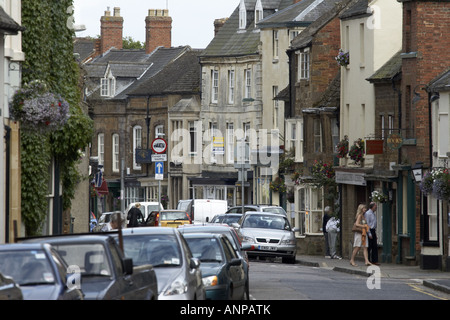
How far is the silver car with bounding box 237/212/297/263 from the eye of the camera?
38156mm

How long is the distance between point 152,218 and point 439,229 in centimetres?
1504

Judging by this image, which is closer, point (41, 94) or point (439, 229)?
point (41, 94)

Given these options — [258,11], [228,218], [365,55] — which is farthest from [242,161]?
[258,11]

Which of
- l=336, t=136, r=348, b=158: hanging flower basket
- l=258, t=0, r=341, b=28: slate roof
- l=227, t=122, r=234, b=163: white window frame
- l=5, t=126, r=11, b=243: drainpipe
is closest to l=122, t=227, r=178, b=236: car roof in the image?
l=5, t=126, r=11, b=243: drainpipe

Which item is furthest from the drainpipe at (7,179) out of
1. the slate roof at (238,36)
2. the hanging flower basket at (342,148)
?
Result: the slate roof at (238,36)

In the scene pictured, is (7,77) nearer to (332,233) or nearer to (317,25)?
(332,233)

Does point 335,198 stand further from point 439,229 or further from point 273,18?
point 273,18

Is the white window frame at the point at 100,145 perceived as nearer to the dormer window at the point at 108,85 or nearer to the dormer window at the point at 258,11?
the dormer window at the point at 108,85

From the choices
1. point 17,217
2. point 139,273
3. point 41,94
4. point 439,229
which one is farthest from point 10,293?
point 439,229

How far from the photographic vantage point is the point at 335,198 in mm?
46656

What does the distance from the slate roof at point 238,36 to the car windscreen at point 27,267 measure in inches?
2117

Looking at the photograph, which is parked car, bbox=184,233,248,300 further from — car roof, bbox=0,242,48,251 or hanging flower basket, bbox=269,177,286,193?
hanging flower basket, bbox=269,177,286,193

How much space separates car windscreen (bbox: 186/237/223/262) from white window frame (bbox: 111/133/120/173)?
5844 centimetres

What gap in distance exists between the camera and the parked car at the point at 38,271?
12.8 m
